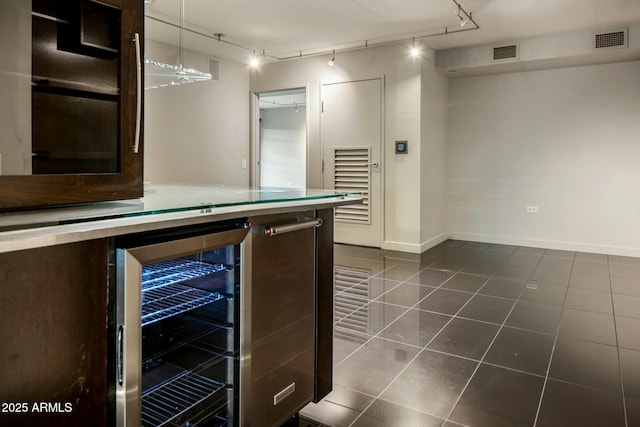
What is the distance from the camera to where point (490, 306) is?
3580mm

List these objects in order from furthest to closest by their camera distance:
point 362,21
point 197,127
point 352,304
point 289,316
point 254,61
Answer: point 254,61 < point 197,127 < point 362,21 < point 352,304 < point 289,316

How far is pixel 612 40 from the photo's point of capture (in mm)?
5000

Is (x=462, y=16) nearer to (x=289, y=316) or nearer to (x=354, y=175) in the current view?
(x=354, y=175)

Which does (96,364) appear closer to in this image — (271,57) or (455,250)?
(455,250)

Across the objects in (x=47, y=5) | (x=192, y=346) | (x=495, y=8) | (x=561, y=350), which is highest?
(x=495, y=8)

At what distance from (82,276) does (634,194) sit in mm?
6475

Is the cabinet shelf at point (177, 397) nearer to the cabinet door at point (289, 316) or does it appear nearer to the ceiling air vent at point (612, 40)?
the cabinet door at point (289, 316)

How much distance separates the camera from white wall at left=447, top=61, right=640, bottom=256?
18.3 feet

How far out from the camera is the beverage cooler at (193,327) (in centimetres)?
134

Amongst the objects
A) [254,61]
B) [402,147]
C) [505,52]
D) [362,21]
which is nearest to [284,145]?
[254,61]

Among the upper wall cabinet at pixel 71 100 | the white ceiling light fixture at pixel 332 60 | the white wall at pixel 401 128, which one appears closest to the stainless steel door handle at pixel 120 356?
the upper wall cabinet at pixel 71 100

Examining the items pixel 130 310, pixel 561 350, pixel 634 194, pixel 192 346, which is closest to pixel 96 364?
pixel 130 310

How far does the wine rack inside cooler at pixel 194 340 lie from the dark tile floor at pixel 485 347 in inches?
25.6

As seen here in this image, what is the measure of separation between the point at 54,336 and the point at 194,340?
24.9 inches
